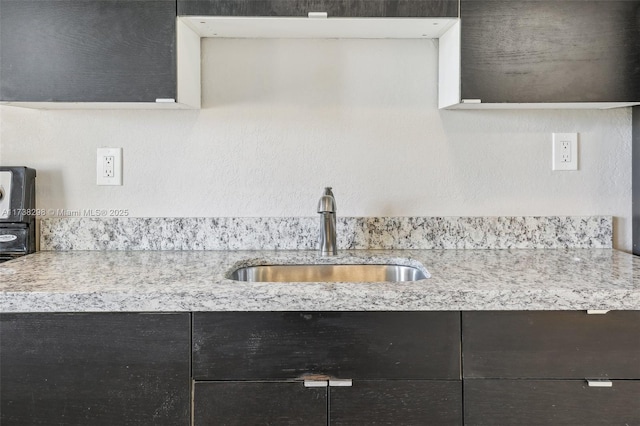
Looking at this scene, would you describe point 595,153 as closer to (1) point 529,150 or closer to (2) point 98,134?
(1) point 529,150

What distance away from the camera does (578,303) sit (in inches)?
42.6

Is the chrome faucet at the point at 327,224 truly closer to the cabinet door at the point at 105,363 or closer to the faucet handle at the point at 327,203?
the faucet handle at the point at 327,203

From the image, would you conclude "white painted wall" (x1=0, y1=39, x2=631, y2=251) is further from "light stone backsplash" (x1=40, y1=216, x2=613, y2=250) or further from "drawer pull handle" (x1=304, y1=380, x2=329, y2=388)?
"drawer pull handle" (x1=304, y1=380, x2=329, y2=388)

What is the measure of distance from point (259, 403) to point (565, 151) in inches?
50.7

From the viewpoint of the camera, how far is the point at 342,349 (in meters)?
1.10

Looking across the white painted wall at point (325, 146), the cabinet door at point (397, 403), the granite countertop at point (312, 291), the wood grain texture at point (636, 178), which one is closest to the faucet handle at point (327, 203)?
the white painted wall at point (325, 146)

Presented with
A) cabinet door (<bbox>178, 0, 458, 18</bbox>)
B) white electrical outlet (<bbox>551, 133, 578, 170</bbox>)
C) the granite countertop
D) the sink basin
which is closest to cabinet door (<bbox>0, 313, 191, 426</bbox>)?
the granite countertop

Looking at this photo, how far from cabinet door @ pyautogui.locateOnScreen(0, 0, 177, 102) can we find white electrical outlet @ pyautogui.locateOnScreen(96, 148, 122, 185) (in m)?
0.31

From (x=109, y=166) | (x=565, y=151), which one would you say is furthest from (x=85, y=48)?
(x=565, y=151)

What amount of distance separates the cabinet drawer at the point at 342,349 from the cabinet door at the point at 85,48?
0.71 meters

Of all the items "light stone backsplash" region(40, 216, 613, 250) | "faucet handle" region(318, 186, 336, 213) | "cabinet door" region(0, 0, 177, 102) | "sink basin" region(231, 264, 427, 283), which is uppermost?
"cabinet door" region(0, 0, 177, 102)

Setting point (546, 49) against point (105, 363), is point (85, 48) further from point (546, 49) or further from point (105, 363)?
point (546, 49)

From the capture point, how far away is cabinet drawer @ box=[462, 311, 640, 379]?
1.09m

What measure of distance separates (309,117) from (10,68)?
2.87 ft
